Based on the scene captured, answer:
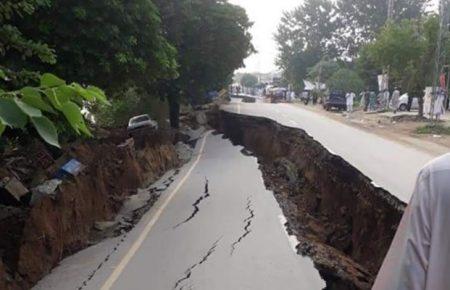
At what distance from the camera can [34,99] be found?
146 centimetres

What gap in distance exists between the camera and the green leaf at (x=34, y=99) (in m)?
1.44

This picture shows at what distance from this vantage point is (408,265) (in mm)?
1613

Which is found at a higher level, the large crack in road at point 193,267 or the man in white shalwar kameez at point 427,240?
the man in white shalwar kameez at point 427,240

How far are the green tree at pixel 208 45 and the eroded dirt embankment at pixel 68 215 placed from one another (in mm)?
7965

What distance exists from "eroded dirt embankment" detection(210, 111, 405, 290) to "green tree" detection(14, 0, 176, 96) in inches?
179

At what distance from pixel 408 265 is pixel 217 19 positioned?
81.6ft

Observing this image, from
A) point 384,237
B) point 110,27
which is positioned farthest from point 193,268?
point 110,27

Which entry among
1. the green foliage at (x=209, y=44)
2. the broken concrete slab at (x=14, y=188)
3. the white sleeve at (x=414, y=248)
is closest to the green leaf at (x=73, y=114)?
the white sleeve at (x=414, y=248)

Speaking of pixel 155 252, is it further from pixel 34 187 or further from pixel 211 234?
pixel 34 187

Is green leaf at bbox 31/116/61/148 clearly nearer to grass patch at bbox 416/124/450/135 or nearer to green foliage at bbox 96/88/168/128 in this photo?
grass patch at bbox 416/124/450/135

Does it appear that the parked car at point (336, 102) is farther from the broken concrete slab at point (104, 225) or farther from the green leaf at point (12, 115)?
the green leaf at point (12, 115)

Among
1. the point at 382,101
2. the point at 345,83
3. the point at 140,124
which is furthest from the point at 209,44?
the point at 345,83

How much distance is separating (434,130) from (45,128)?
28.6m

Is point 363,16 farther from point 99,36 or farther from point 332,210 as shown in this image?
point 99,36
